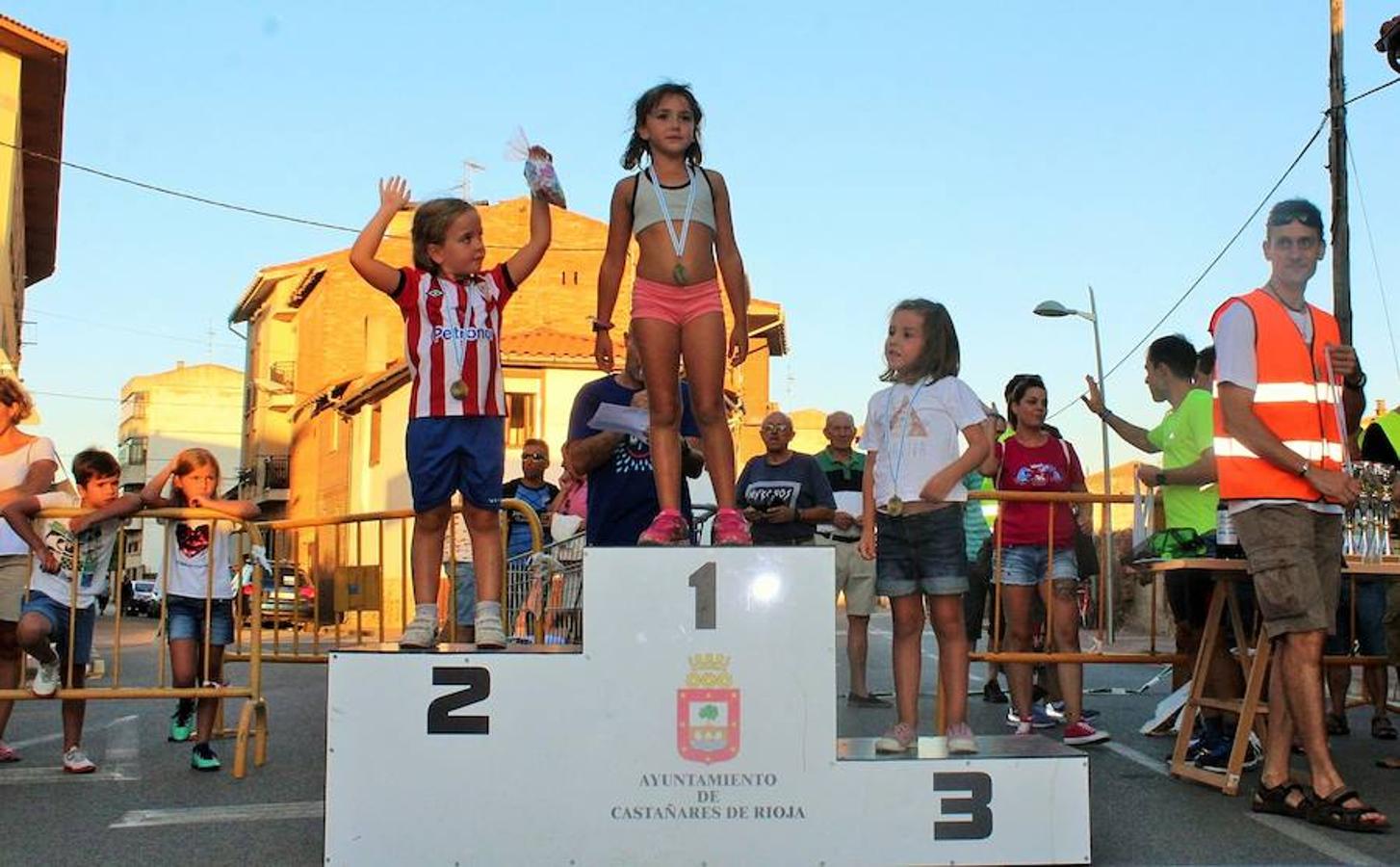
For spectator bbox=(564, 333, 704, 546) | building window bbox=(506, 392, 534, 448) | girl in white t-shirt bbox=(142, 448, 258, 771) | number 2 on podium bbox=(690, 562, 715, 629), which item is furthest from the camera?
building window bbox=(506, 392, 534, 448)

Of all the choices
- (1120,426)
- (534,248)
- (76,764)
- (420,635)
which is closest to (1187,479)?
(1120,426)

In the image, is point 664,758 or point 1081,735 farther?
point 1081,735

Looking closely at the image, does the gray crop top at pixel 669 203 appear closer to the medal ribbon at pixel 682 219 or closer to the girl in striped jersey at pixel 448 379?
the medal ribbon at pixel 682 219

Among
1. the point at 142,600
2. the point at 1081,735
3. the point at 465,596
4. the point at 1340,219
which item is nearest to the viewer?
the point at 1081,735

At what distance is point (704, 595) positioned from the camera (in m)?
4.89

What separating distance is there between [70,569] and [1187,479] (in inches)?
217

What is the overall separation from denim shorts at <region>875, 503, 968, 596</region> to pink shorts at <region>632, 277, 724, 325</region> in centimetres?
111

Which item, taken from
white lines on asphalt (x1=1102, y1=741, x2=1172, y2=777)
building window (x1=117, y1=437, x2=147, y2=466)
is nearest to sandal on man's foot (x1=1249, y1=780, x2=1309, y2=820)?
white lines on asphalt (x1=1102, y1=741, x2=1172, y2=777)

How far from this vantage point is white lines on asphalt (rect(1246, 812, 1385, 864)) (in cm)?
511

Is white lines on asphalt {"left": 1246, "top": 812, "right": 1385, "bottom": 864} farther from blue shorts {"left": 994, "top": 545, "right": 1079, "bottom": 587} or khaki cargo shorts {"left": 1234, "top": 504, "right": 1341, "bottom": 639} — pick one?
blue shorts {"left": 994, "top": 545, "right": 1079, "bottom": 587}

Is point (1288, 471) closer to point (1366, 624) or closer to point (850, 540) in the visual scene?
point (1366, 624)

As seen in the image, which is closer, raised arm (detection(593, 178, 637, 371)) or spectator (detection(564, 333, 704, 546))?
raised arm (detection(593, 178, 637, 371))

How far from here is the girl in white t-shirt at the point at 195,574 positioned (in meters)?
7.73

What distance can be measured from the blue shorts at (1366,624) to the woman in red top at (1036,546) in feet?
4.88
